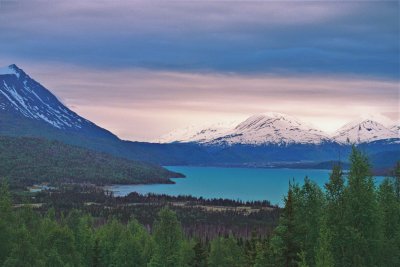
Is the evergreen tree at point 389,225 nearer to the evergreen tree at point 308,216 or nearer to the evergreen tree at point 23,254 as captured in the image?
the evergreen tree at point 308,216

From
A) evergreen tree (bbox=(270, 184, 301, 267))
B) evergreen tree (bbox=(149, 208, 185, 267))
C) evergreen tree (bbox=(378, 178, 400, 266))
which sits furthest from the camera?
evergreen tree (bbox=(149, 208, 185, 267))

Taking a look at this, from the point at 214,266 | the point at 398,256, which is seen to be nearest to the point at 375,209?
the point at 398,256

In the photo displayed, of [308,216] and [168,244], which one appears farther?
[168,244]

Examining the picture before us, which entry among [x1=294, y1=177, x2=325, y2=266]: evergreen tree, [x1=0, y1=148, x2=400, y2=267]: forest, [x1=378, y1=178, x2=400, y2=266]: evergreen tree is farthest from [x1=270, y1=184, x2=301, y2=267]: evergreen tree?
[x1=378, y1=178, x2=400, y2=266]: evergreen tree

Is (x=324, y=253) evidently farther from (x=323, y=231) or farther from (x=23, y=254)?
(x=23, y=254)

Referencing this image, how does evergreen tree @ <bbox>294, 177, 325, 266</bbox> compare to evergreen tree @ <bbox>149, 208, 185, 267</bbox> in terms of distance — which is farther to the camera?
evergreen tree @ <bbox>149, 208, 185, 267</bbox>

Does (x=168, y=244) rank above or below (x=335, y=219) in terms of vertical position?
below

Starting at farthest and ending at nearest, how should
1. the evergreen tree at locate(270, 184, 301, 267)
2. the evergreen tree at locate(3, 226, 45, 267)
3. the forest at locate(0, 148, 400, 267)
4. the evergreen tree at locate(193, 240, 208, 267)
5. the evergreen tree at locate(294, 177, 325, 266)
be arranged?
the evergreen tree at locate(193, 240, 208, 267) → the evergreen tree at locate(3, 226, 45, 267) → the evergreen tree at locate(294, 177, 325, 266) → the forest at locate(0, 148, 400, 267) → the evergreen tree at locate(270, 184, 301, 267)

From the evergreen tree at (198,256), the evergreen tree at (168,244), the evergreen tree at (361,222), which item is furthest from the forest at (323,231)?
the evergreen tree at (198,256)

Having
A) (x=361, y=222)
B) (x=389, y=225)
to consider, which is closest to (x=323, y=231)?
(x=361, y=222)

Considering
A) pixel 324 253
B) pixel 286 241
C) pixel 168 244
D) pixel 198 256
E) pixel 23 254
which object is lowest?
pixel 198 256

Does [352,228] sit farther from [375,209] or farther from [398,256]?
[398,256]

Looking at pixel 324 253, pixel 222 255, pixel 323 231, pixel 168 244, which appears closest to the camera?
pixel 324 253

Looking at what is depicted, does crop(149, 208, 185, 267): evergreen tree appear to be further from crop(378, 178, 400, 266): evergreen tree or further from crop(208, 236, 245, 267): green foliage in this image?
crop(378, 178, 400, 266): evergreen tree
